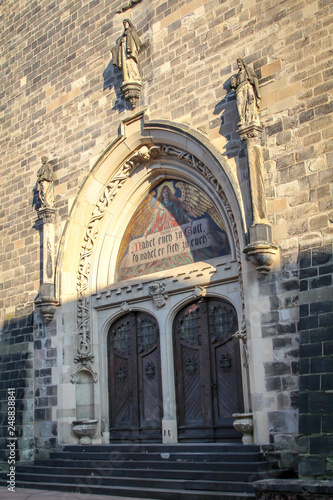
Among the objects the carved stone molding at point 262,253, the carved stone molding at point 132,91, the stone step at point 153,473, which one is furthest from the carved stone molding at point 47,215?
the carved stone molding at point 262,253

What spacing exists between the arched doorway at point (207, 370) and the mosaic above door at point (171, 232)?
0.84 m

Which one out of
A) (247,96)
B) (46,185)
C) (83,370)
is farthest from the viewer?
(46,185)

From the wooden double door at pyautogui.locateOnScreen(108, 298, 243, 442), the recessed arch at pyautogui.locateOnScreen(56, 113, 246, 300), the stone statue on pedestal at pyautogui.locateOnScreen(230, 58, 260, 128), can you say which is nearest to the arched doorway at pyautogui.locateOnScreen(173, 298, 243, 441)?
the wooden double door at pyautogui.locateOnScreen(108, 298, 243, 442)

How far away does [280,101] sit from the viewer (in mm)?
8219

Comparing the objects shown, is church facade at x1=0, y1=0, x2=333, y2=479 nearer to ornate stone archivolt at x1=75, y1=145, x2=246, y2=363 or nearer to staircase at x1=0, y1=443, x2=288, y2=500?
ornate stone archivolt at x1=75, y1=145, x2=246, y2=363

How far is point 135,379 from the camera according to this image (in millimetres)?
10172

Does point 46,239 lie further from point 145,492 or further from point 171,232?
point 145,492

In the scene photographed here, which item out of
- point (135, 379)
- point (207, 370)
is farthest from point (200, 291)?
point (135, 379)

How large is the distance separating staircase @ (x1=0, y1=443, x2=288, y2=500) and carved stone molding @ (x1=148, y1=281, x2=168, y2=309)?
2092 mm

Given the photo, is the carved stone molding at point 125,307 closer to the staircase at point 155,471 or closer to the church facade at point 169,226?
the church facade at point 169,226

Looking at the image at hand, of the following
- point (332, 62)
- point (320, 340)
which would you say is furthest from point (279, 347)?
point (332, 62)

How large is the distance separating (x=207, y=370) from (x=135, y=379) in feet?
4.93

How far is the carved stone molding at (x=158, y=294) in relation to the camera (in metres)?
9.75

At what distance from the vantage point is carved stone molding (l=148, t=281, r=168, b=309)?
9.75 metres
